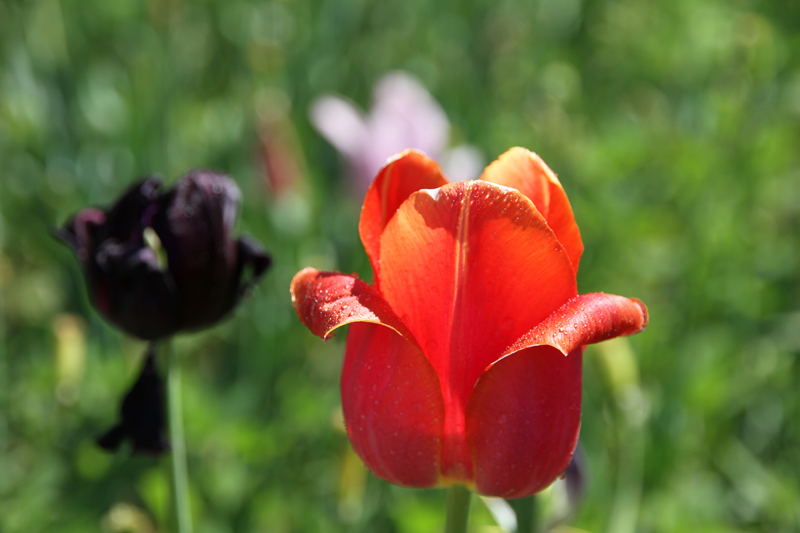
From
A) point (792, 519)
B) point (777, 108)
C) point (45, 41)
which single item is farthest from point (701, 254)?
point (45, 41)

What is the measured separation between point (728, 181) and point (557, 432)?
62.4 inches

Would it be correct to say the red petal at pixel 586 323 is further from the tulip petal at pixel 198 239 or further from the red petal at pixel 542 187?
the tulip petal at pixel 198 239

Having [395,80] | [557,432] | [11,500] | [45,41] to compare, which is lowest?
[11,500]

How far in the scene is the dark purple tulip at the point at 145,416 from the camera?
798 mm

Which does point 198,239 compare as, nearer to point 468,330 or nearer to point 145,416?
point 145,416

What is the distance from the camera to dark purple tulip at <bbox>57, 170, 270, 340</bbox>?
2.39 ft

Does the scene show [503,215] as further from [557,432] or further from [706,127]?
[706,127]

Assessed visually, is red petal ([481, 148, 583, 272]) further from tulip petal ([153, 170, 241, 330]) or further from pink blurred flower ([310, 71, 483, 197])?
pink blurred flower ([310, 71, 483, 197])

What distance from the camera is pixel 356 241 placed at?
1888 millimetres

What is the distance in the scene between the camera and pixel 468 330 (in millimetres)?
548

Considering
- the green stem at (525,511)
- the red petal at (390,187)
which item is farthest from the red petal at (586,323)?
the green stem at (525,511)

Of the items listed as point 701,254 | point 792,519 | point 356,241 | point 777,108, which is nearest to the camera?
point 792,519

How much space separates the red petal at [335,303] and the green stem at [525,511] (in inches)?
11.0

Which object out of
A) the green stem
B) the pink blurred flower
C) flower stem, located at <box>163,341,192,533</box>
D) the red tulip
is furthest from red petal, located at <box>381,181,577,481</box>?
the pink blurred flower
